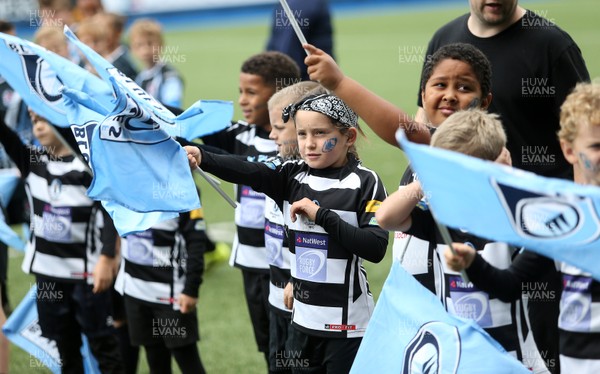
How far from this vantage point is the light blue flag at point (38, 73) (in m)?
5.10

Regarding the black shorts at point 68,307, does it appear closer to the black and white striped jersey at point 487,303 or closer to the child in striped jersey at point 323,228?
the child in striped jersey at point 323,228

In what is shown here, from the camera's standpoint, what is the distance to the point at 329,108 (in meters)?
4.23

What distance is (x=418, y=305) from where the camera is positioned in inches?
149

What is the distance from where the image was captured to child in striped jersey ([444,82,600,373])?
332 cm

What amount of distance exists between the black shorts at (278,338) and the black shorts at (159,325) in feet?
2.41

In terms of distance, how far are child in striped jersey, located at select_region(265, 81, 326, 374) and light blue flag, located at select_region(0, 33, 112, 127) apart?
3.16 ft

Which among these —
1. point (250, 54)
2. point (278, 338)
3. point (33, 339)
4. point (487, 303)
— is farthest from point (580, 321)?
point (250, 54)

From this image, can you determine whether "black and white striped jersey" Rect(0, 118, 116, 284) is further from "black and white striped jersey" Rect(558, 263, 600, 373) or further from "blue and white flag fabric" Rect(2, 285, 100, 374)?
→ "black and white striped jersey" Rect(558, 263, 600, 373)

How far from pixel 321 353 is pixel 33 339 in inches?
88.7

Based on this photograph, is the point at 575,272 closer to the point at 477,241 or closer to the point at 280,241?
the point at 477,241

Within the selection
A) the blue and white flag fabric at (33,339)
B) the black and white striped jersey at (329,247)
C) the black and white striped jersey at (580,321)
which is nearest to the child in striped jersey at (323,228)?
the black and white striped jersey at (329,247)

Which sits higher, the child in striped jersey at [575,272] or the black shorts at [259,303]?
the child in striped jersey at [575,272]

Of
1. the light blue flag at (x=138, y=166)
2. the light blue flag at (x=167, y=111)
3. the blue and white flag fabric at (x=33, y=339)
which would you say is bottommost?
the blue and white flag fabric at (x=33, y=339)

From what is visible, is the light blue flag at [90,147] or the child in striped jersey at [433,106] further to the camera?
the light blue flag at [90,147]
